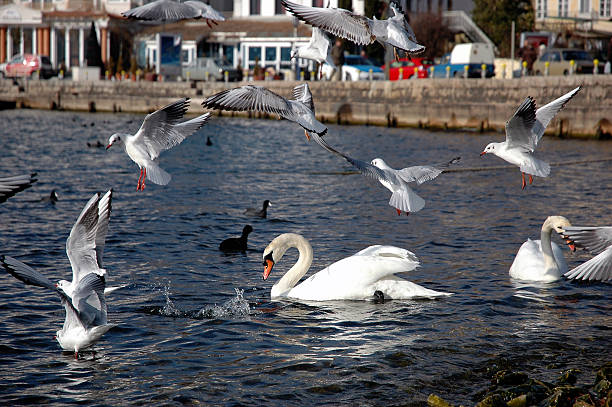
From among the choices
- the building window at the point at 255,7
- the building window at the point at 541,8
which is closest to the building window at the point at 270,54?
the building window at the point at 255,7

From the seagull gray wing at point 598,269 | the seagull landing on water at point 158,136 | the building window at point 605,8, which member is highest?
the building window at point 605,8

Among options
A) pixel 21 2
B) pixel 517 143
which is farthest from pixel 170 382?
pixel 21 2

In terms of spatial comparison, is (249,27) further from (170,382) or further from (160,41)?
(170,382)

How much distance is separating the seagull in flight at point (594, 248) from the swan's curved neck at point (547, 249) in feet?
7.75

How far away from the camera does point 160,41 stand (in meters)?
53.4

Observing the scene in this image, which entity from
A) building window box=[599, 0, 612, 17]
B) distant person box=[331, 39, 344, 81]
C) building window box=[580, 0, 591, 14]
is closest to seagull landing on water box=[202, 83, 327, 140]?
distant person box=[331, 39, 344, 81]

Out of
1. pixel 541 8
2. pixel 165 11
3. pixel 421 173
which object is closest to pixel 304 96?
pixel 421 173

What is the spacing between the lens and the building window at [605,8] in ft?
207

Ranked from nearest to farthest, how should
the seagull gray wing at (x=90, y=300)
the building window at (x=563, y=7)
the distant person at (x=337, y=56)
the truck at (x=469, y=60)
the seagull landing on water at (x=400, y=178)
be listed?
the seagull gray wing at (x=90, y=300)
the seagull landing on water at (x=400, y=178)
the distant person at (x=337, y=56)
the truck at (x=469, y=60)
the building window at (x=563, y=7)

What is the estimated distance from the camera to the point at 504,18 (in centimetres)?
6350

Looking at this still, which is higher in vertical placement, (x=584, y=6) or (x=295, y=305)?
(x=584, y=6)

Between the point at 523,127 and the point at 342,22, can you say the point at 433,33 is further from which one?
the point at 342,22

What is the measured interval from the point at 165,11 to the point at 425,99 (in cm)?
2851

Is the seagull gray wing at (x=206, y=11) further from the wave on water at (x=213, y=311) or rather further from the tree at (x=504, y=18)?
the tree at (x=504, y=18)
